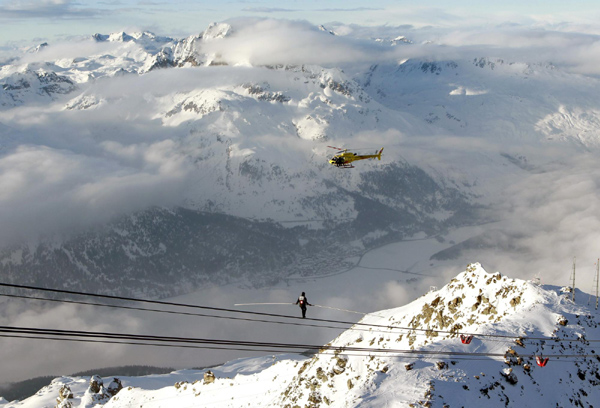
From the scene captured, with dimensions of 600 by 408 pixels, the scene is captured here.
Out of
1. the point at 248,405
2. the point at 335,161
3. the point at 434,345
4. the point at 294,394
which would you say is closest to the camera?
the point at 434,345

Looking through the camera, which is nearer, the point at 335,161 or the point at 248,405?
the point at 248,405

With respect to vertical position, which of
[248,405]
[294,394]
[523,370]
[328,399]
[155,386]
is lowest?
[155,386]

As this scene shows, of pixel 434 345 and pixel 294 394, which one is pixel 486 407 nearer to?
pixel 434 345

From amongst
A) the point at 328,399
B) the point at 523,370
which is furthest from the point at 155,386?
the point at 523,370

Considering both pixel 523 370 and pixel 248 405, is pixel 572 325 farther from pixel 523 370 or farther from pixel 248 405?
pixel 248 405

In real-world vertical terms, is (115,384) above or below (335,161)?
below

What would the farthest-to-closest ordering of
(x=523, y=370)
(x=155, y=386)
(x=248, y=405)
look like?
1. (x=155, y=386)
2. (x=248, y=405)
3. (x=523, y=370)
